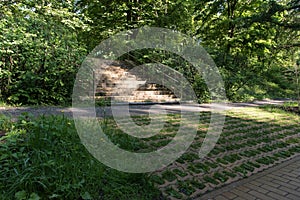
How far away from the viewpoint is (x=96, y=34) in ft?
36.0

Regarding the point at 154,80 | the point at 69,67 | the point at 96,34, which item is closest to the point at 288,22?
the point at 154,80

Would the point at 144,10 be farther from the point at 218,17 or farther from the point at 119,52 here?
the point at 218,17

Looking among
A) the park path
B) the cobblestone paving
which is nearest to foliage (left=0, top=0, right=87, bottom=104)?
the park path

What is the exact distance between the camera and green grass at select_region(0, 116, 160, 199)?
189 cm

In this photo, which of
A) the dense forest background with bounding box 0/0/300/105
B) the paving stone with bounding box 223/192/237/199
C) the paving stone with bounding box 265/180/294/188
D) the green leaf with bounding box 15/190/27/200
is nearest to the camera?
the green leaf with bounding box 15/190/27/200

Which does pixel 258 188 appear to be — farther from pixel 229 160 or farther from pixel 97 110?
pixel 97 110

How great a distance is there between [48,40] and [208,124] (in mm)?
4848

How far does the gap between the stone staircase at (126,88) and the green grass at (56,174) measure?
4.53 m

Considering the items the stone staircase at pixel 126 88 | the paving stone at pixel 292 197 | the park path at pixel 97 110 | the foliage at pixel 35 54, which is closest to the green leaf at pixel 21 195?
the paving stone at pixel 292 197

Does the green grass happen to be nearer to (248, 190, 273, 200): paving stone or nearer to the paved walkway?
the paved walkway

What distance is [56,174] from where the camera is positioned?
6.79 ft

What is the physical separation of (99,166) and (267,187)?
1968mm

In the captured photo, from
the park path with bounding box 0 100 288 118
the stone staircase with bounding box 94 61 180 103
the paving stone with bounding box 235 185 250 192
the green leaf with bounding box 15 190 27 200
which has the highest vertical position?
the stone staircase with bounding box 94 61 180 103

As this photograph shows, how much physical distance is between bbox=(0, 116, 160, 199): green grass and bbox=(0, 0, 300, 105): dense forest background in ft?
11.3
